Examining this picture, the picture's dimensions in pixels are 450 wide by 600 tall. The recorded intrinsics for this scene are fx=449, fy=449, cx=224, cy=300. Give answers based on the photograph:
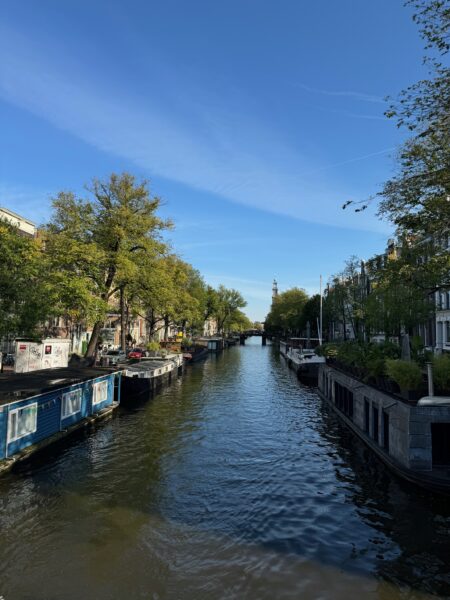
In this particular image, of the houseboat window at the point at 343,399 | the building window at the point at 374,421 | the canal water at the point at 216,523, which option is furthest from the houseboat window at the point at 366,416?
the houseboat window at the point at 343,399

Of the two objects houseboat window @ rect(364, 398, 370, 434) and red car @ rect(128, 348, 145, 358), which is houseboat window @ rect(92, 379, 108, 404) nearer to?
houseboat window @ rect(364, 398, 370, 434)

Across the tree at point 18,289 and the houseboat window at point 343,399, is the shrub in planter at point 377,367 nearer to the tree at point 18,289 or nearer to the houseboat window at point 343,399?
the houseboat window at point 343,399

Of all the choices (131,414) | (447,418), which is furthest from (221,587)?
(131,414)

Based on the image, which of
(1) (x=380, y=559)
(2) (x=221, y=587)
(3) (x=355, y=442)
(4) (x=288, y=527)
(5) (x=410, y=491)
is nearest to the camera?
(2) (x=221, y=587)

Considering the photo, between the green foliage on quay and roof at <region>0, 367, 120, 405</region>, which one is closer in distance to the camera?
roof at <region>0, 367, 120, 405</region>

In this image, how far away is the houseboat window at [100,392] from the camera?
2588 centimetres

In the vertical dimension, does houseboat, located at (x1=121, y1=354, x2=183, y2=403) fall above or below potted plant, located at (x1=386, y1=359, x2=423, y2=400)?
below

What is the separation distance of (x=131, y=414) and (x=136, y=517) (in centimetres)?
1612

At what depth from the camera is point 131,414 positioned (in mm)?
28062

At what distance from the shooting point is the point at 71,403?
72.1 ft

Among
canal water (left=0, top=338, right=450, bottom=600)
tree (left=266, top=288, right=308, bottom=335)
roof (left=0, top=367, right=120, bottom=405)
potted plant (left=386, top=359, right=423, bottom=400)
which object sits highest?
tree (left=266, top=288, right=308, bottom=335)

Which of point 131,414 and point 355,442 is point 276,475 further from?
point 131,414

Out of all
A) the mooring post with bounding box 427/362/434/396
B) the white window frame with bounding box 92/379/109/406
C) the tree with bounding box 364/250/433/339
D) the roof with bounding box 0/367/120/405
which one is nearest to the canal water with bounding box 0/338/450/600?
the roof with bounding box 0/367/120/405

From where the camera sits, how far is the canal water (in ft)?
30.3
